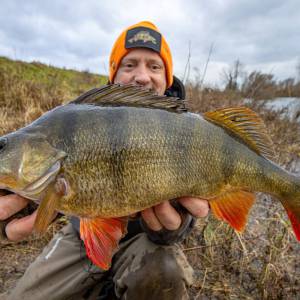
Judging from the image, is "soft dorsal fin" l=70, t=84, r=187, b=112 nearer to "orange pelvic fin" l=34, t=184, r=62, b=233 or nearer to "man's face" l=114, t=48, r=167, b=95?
"orange pelvic fin" l=34, t=184, r=62, b=233

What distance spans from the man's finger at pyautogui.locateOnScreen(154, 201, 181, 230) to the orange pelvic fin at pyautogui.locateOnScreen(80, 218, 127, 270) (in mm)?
286

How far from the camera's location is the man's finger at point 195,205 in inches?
65.4

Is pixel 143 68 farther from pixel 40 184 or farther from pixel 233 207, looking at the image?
pixel 40 184

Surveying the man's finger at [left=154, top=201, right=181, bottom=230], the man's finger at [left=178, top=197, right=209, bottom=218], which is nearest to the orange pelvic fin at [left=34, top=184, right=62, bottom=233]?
the man's finger at [left=154, top=201, right=181, bottom=230]

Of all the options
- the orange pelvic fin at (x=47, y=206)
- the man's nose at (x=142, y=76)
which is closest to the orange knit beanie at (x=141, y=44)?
the man's nose at (x=142, y=76)

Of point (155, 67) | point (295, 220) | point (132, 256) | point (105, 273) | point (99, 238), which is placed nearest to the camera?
point (99, 238)

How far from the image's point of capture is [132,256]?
7.14 feet

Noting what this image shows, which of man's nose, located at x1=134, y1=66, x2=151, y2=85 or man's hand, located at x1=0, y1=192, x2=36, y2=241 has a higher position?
man's nose, located at x1=134, y1=66, x2=151, y2=85

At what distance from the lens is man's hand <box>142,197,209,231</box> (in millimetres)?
1673

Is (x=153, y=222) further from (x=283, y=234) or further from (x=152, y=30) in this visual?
(x=152, y=30)

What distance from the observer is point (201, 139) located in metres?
1.58

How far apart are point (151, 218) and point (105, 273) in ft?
2.93

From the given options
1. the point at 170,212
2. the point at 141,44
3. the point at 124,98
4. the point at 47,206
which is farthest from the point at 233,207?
the point at 141,44

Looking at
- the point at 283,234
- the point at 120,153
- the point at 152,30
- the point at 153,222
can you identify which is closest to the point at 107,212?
the point at 120,153
